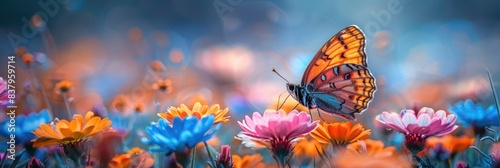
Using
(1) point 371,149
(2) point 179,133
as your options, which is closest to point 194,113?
(2) point 179,133

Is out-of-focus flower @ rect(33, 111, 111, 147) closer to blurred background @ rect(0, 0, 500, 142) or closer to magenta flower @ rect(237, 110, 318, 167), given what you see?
magenta flower @ rect(237, 110, 318, 167)

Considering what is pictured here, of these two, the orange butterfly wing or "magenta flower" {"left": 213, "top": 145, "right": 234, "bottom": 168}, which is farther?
the orange butterfly wing

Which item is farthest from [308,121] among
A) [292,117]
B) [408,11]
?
[408,11]

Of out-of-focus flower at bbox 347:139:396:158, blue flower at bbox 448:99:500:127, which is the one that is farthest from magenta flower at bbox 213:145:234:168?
blue flower at bbox 448:99:500:127

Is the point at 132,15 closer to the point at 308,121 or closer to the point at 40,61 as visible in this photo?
the point at 40,61

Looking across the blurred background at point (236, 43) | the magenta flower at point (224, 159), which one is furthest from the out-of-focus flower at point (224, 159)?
the blurred background at point (236, 43)

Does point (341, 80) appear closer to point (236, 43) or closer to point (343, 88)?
point (343, 88)

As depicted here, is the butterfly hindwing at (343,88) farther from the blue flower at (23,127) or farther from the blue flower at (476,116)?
the blue flower at (23,127)
